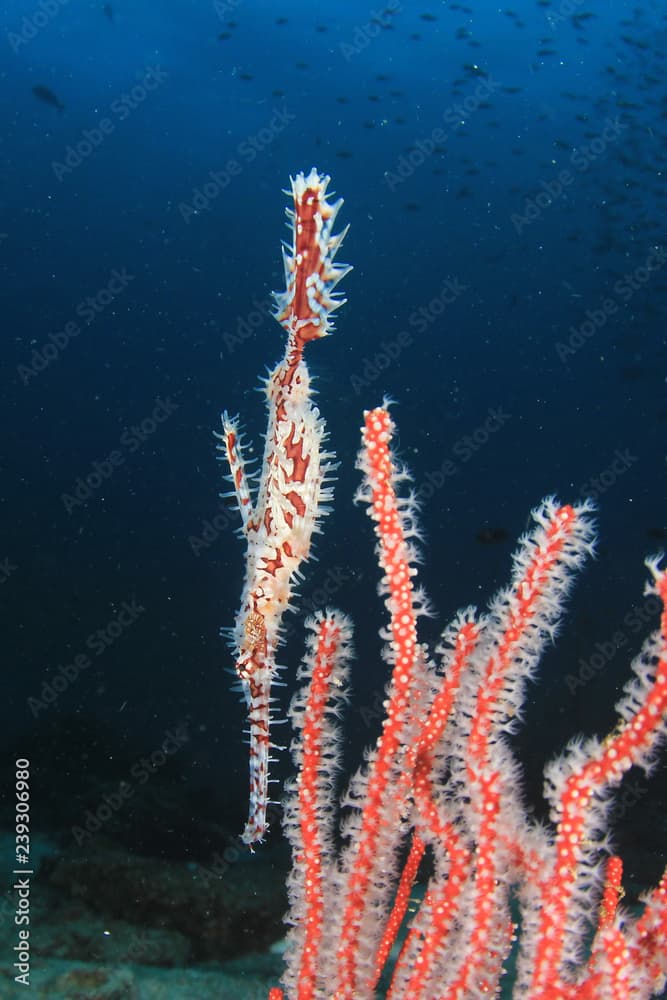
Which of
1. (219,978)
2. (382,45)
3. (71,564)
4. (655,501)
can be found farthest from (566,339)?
(219,978)

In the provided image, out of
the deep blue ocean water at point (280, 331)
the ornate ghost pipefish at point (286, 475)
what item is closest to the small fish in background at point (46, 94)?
the deep blue ocean water at point (280, 331)

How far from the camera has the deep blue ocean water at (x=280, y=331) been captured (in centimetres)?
1786

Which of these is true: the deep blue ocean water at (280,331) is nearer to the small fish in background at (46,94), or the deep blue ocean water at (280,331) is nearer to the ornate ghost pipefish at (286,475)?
the small fish in background at (46,94)

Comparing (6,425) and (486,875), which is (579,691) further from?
(6,425)

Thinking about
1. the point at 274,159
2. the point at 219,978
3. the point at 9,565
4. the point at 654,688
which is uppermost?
the point at 274,159

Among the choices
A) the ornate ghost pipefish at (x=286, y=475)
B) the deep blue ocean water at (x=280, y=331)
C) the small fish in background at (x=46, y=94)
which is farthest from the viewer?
the deep blue ocean water at (x=280, y=331)

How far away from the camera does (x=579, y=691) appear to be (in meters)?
17.6

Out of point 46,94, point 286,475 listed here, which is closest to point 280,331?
point 46,94

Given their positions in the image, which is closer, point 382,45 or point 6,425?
point 382,45

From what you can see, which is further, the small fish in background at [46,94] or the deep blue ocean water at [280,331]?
the deep blue ocean water at [280,331]

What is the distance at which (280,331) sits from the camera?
27.8m

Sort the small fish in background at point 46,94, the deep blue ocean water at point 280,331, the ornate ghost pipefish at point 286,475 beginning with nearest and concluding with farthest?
the ornate ghost pipefish at point 286,475 < the small fish in background at point 46,94 < the deep blue ocean water at point 280,331

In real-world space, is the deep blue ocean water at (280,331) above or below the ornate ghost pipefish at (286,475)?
above

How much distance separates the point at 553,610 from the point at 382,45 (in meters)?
22.5
